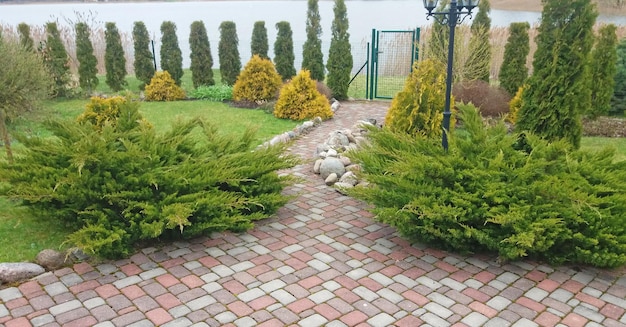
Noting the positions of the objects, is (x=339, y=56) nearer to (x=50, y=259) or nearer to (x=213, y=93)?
(x=213, y=93)

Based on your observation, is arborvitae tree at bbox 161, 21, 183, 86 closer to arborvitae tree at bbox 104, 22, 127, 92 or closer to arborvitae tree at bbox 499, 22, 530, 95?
arborvitae tree at bbox 104, 22, 127, 92

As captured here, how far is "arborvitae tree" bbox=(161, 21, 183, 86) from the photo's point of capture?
39.9 ft

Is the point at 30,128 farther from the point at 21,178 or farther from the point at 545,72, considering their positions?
the point at 545,72

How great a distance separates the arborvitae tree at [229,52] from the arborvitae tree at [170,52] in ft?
3.58

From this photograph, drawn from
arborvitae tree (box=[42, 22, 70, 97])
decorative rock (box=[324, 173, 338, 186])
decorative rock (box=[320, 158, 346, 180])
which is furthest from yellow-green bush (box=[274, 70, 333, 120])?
arborvitae tree (box=[42, 22, 70, 97])

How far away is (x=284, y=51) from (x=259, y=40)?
2.42 feet

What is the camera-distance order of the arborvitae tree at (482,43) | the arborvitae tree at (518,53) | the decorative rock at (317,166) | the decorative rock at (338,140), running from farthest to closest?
the arborvitae tree at (518,53) < the arborvitae tree at (482,43) < the decorative rock at (338,140) < the decorative rock at (317,166)

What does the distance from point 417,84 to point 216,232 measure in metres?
3.18

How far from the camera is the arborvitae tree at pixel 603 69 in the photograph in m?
8.58

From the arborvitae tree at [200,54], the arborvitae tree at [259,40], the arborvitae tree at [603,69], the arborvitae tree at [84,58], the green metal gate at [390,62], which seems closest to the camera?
the arborvitae tree at [603,69]

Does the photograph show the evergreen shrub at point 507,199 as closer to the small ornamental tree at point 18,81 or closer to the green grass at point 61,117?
the green grass at point 61,117

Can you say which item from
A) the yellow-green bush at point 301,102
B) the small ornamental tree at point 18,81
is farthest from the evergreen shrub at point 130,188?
the yellow-green bush at point 301,102

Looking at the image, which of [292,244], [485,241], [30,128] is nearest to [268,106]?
[30,128]

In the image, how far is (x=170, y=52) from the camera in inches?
479
